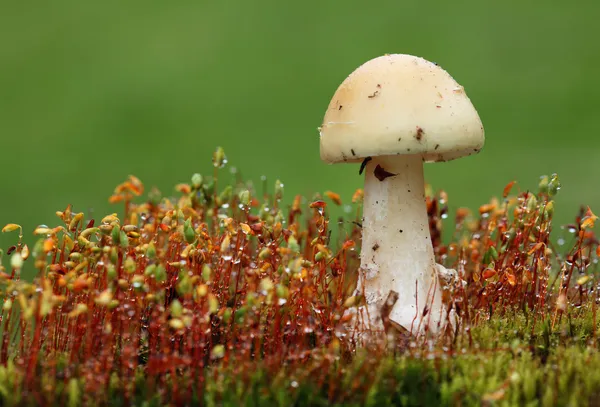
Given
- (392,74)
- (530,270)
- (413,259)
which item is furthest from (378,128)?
Answer: (530,270)

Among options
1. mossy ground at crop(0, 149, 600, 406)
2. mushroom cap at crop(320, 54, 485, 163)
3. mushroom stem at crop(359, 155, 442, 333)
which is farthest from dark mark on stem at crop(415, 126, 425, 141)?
mossy ground at crop(0, 149, 600, 406)

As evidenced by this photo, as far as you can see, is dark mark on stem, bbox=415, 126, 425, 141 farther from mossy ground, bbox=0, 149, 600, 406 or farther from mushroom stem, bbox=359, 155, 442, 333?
mossy ground, bbox=0, 149, 600, 406

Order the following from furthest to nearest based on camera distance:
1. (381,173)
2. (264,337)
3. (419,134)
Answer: (381,173), (264,337), (419,134)

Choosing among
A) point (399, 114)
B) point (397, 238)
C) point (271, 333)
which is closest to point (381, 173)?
point (397, 238)

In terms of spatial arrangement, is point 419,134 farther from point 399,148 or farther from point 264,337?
point 264,337

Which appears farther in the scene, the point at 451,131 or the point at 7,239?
the point at 7,239

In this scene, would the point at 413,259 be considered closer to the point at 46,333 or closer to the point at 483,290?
the point at 483,290

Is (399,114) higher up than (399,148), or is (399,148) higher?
(399,114)
